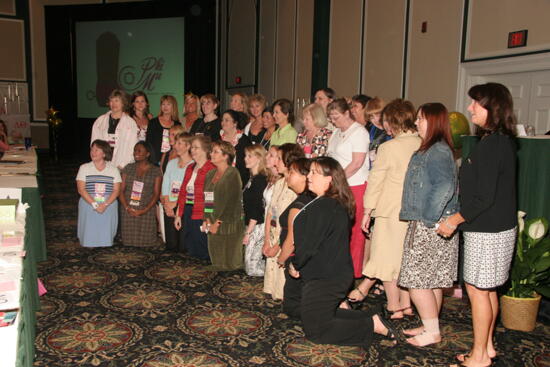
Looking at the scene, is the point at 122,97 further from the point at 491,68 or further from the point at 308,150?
the point at 491,68

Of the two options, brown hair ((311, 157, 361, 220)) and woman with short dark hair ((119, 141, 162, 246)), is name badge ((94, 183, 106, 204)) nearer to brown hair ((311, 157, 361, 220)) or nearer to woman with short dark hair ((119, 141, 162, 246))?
woman with short dark hair ((119, 141, 162, 246))

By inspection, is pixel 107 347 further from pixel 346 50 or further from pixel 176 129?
pixel 346 50

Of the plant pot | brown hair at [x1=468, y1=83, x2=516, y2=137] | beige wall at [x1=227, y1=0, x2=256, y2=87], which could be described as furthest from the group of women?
beige wall at [x1=227, y1=0, x2=256, y2=87]

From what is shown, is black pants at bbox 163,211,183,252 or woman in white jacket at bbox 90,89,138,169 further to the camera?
woman in white jacket at bbox 90,89,138,169

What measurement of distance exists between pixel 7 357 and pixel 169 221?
3.34 meters

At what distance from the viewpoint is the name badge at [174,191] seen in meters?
4.79

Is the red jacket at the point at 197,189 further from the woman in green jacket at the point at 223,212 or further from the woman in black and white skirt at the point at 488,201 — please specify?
the woman in black and white skirt at the point at 488,201

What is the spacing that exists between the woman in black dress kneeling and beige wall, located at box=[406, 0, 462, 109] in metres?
2.86

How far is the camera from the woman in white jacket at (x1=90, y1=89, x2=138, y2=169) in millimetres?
5277

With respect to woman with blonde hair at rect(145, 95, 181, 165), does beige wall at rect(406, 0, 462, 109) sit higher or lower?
higher

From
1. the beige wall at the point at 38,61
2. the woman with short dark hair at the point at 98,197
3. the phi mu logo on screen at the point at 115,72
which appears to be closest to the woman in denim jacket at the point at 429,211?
the woman with short dark hair at the point at 98,197

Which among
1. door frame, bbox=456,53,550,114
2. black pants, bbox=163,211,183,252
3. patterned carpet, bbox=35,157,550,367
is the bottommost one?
patterned carpet, bbox=35,157,550,367

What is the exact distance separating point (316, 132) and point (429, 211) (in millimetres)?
1727

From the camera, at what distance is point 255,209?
4.05 meters
